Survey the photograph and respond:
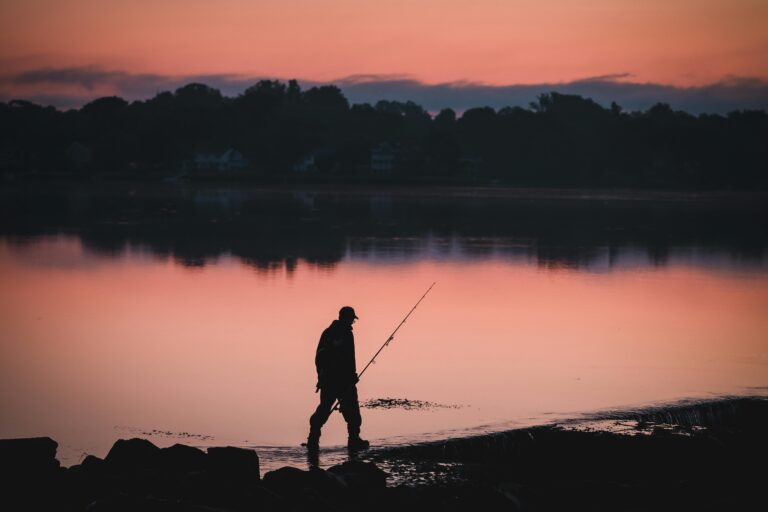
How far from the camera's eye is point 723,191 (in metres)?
187

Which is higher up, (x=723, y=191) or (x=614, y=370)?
(x=614, y=370)

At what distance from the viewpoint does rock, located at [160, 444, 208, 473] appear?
38.6ft

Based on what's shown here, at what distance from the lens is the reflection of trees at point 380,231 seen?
46.4 meters

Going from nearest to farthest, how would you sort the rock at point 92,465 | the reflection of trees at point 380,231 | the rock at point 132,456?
the rock at point 92,465 → the rock at point 132,456 → the reflection of trees at point 380,231

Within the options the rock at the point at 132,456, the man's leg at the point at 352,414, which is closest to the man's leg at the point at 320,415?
the man's leg at the point at 352,414

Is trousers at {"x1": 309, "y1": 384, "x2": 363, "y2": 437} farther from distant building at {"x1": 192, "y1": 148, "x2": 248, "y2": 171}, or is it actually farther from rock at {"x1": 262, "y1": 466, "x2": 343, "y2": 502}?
distant building at {"x1": 192, "y1": 148, "x2": 248, "y2": 171}

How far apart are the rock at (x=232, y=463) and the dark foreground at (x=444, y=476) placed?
0.01 metres

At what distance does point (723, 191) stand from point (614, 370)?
17520cm

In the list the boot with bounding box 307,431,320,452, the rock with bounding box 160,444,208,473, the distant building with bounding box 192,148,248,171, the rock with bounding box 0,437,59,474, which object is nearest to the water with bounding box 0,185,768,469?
the boot with bounding box 307,431,320,452

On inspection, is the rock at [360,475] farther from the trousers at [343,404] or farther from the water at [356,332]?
the trousers at [343,404]

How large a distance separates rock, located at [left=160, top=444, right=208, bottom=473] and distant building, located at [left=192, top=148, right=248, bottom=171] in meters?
186

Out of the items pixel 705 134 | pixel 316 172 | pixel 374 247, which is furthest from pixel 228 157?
pixel 374 247

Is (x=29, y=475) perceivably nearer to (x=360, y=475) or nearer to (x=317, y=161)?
(x=360, y=475)

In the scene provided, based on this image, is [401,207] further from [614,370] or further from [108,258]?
[614,370]
